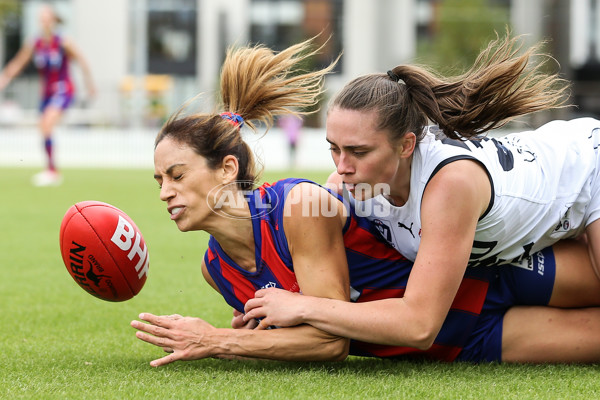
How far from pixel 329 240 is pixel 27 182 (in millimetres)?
13618

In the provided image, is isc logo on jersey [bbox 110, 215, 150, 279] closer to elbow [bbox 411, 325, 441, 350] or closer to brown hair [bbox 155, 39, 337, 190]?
brown hair [bbox 155, 39, 337, 190]

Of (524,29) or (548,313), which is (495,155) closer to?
(548,313)

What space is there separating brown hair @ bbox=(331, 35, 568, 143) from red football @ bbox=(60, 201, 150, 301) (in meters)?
1.21

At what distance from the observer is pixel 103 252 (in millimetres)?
3916

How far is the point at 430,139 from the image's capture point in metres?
3.71

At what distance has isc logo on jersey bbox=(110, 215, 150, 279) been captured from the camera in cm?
397

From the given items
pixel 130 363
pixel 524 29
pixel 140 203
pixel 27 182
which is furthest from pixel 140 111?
pixel 130 363

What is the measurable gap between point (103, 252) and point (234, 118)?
34.4 inches

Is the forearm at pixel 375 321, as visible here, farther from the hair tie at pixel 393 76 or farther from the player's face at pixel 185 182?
the hair tie at pixel 393 76

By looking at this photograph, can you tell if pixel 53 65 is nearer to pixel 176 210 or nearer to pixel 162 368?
pixel 176 210

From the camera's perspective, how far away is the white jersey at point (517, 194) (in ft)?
11.8

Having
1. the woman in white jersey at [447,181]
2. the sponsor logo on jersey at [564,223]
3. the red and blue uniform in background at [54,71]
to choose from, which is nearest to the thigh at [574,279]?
the woman in white jersey at [447,181]

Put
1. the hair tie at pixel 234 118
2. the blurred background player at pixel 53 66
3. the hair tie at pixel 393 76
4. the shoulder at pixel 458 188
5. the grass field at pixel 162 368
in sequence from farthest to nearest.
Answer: the blurred background player at pixel 53 66 < the hair tie at pixel 234 118 < the hair tie at pixel 393 76 < the shoulder at pixel 458 188 < the grass field at pixel 162 368

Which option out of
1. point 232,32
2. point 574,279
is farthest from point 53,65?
point 232,32
